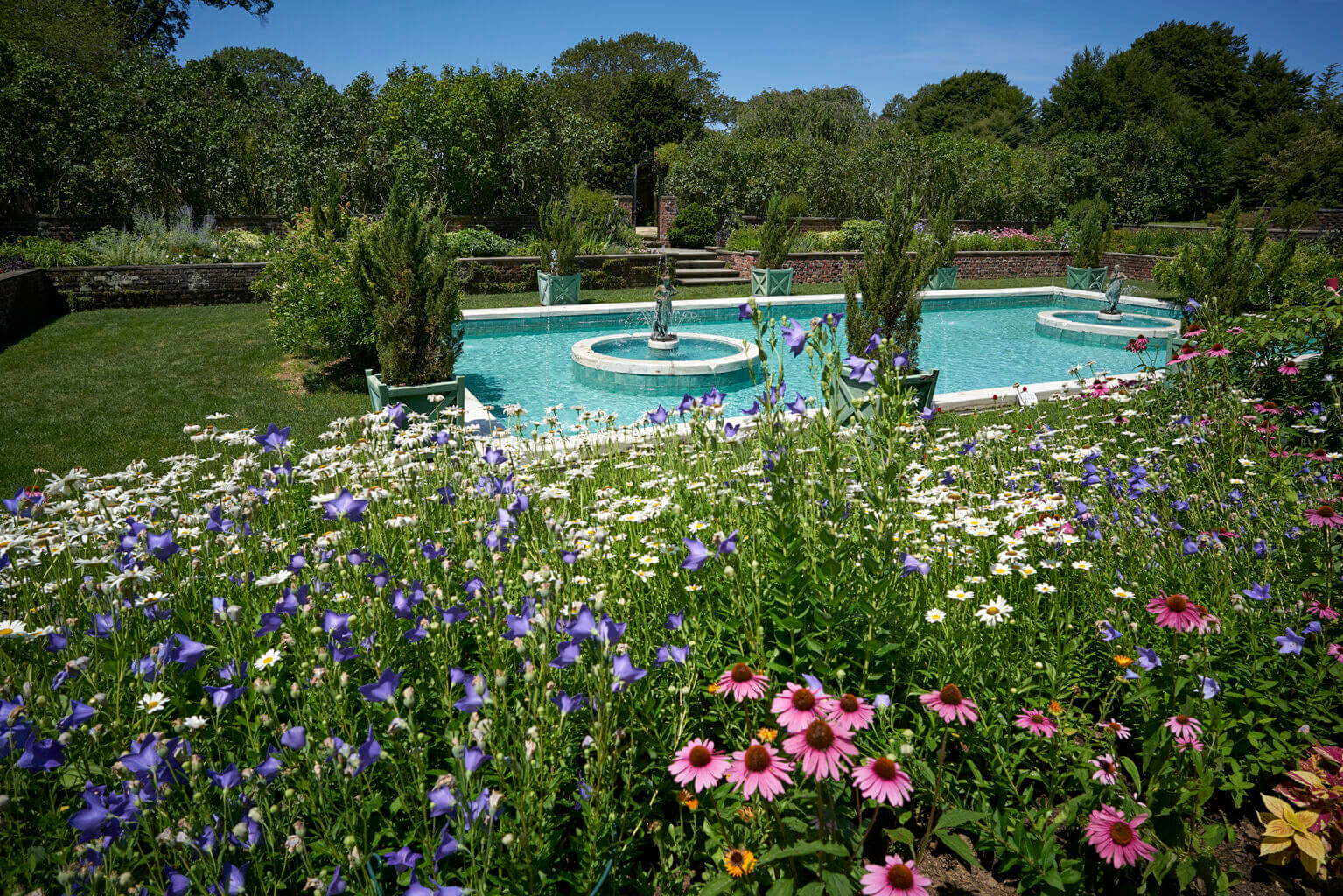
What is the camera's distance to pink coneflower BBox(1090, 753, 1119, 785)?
188 centimetres

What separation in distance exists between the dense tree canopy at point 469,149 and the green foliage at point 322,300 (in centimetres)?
478

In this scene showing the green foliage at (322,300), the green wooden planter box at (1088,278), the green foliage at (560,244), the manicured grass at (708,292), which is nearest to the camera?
the green foliage at (322,300)

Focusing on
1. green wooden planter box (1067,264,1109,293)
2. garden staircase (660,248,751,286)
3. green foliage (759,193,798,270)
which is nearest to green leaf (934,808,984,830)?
green foliage (759,193,798,270)

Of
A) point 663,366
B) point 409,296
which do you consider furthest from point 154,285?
point 663,366

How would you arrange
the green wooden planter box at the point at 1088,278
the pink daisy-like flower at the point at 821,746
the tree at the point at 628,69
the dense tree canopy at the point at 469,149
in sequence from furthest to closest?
1. the tree at the point at 628,69
2. the dense tree canopy at the point at 469,149
3. the green wooden planter box at the point at 1088,278
4. the pink daisy-like flower at the point at 821,746

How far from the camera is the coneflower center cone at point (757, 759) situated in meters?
1.37

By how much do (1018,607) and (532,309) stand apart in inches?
436

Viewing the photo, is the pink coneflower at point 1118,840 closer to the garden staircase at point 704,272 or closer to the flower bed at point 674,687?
the flower bed at point 674,687

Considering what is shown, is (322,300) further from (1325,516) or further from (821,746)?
(1325,516)

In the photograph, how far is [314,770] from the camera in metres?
1.40

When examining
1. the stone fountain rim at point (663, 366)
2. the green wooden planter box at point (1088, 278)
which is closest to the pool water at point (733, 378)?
the stone fountain rim at point (663, 366)

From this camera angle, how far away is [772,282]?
50.9ft

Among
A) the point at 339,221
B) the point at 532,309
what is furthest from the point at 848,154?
the point at 339,221

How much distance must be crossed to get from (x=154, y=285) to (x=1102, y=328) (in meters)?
16.5
